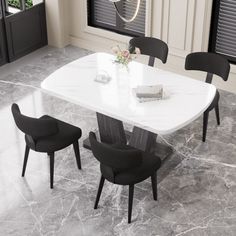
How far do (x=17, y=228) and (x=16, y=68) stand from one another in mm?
3289

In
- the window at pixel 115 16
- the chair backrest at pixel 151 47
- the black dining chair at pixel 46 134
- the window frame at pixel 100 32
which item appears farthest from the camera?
the window frame at pixel 100 32

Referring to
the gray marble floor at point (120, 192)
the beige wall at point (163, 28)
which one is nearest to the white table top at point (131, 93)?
the gray marble floor at point (120, 192)

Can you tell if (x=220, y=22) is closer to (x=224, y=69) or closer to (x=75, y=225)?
(x=224, y=69)

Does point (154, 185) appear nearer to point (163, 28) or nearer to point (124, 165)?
point (124, 165)

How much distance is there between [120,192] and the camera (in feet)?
16.3

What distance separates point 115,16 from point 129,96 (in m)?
2.80

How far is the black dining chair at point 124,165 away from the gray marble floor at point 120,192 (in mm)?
173

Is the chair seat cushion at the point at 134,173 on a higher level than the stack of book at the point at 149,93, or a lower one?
lower

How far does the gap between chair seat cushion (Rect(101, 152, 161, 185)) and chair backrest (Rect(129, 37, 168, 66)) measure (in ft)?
5.67

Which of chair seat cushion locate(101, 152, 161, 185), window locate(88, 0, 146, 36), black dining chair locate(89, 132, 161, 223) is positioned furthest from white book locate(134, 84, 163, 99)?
window locate(88, 0, 146, 36)

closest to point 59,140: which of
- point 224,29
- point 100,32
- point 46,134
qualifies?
point 46,134

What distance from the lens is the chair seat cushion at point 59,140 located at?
15.8 ft

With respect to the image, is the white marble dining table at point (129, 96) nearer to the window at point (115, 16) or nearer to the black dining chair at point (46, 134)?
the black dining chair at point (46, 134)

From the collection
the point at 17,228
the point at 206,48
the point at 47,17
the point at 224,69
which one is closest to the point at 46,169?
the point at 17,228
